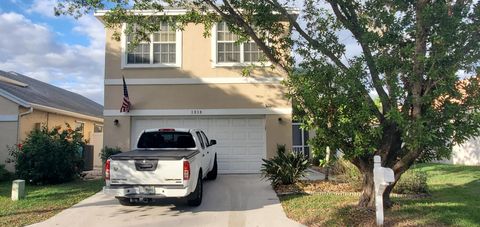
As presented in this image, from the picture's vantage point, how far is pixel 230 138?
1694 centimetres

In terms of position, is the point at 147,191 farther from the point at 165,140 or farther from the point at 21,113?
the point at 21,113

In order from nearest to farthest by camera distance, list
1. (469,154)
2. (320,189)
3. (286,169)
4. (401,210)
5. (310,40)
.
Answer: (401,210), (310,40), (320,189), (286,169), (469,154)

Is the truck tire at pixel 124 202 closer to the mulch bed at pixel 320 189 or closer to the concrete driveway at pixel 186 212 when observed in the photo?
the concrete driveway at pixel 186 212

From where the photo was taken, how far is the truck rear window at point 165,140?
11992mm

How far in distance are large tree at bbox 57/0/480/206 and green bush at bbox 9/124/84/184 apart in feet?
20.4

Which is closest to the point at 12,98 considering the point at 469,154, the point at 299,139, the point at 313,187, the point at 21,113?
the point at 21,113

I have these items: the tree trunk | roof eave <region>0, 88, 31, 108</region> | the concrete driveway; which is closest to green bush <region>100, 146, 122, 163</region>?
the concrete driveway

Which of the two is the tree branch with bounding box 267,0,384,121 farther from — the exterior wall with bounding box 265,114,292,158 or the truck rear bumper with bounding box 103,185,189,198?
the exterior wall with bounding box 265,114,292,158

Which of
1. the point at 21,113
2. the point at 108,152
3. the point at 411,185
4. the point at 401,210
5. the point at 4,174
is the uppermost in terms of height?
the point at 21,113

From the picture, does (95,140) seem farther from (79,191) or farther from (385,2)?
(385,2)

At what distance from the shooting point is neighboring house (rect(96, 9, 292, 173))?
16.5 meters

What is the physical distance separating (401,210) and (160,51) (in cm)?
1095

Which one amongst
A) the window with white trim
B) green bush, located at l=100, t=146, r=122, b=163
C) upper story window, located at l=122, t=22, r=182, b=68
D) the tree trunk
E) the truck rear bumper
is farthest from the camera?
the window with white trim

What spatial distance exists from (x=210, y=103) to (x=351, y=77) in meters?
9.16
